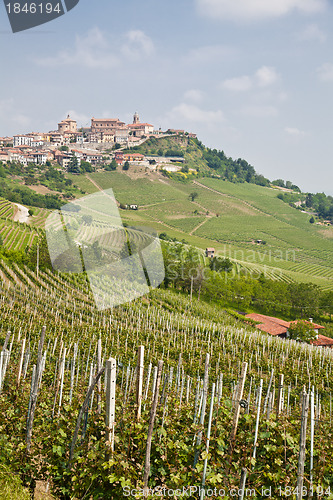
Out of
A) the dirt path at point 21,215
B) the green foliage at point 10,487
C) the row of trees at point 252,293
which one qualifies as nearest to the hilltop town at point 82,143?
the dirt path at point 21,215

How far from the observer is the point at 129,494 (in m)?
3.27

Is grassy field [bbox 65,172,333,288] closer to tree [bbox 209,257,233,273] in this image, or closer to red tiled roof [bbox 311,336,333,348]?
tree [bbox 209,257,233,273]

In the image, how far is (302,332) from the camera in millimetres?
26781

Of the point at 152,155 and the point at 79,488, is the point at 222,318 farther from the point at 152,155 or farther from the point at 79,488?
the point at 152,155

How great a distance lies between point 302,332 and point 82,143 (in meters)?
127

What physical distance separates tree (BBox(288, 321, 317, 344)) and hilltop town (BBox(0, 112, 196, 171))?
10165 cm

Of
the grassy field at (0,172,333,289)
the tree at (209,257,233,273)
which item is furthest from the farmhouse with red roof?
the grassy field at (0,172,333,289)

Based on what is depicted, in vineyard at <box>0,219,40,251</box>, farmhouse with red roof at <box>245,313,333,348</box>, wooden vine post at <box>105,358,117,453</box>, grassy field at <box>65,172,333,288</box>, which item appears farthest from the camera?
grassy field at <box>65,172,333,288</box>

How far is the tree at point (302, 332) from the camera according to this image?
26.5 metres

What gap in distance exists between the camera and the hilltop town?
391 feet

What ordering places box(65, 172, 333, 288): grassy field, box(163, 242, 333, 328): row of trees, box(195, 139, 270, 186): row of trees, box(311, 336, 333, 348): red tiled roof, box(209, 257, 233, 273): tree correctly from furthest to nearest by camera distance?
box(195, 139, 270, 186): row of trees < box(65, 172, 333, 288): grassy field < box(209, 257, 233, 273): tree < box(163, 242, 333, 328): row of trees < box(311, 336, 333, 348): red tiled roof

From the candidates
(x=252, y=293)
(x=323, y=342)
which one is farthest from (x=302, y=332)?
(x=252, y=293)

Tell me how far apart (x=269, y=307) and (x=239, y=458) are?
34513 millimetres

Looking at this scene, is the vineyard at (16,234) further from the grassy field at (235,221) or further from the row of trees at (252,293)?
the grassy field at (235,221)
